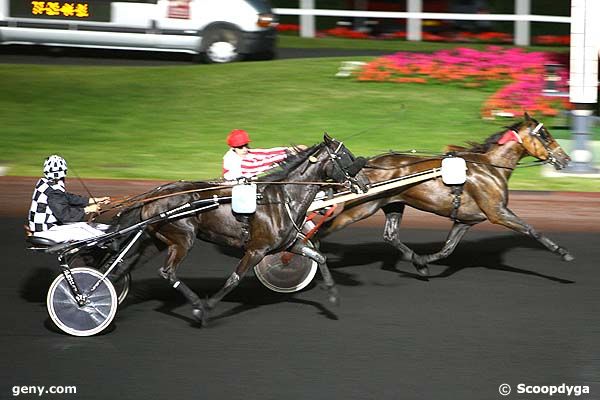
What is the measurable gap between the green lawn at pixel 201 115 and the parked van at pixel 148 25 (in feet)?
1.92

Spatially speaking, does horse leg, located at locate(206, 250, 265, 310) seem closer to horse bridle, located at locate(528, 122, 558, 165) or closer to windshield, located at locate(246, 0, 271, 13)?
horse bridle, located at locate(528, 122, 558, 165)

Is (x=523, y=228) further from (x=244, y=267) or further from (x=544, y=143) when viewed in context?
(x=244, y=267)

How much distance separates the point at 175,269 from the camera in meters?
9.09

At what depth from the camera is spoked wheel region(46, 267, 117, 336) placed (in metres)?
8.78

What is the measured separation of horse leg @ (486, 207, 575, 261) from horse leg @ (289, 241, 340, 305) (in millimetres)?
1867

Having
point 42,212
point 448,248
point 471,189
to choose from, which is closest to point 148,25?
point 448,248

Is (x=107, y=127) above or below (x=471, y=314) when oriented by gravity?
above

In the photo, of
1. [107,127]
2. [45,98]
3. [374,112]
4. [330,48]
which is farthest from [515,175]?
[330,48]

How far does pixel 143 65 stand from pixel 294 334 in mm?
12376

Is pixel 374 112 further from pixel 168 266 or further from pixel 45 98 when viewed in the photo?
pixel 168 266

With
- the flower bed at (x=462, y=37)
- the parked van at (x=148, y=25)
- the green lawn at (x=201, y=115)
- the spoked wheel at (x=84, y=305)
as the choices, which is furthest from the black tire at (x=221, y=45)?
the spoked wheel at (x=84, y=305)

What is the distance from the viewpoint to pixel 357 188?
916 centimetres

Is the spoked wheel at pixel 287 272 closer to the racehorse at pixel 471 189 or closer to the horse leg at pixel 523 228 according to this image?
the racehorse at pixel 471 189

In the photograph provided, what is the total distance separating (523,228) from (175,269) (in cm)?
313
